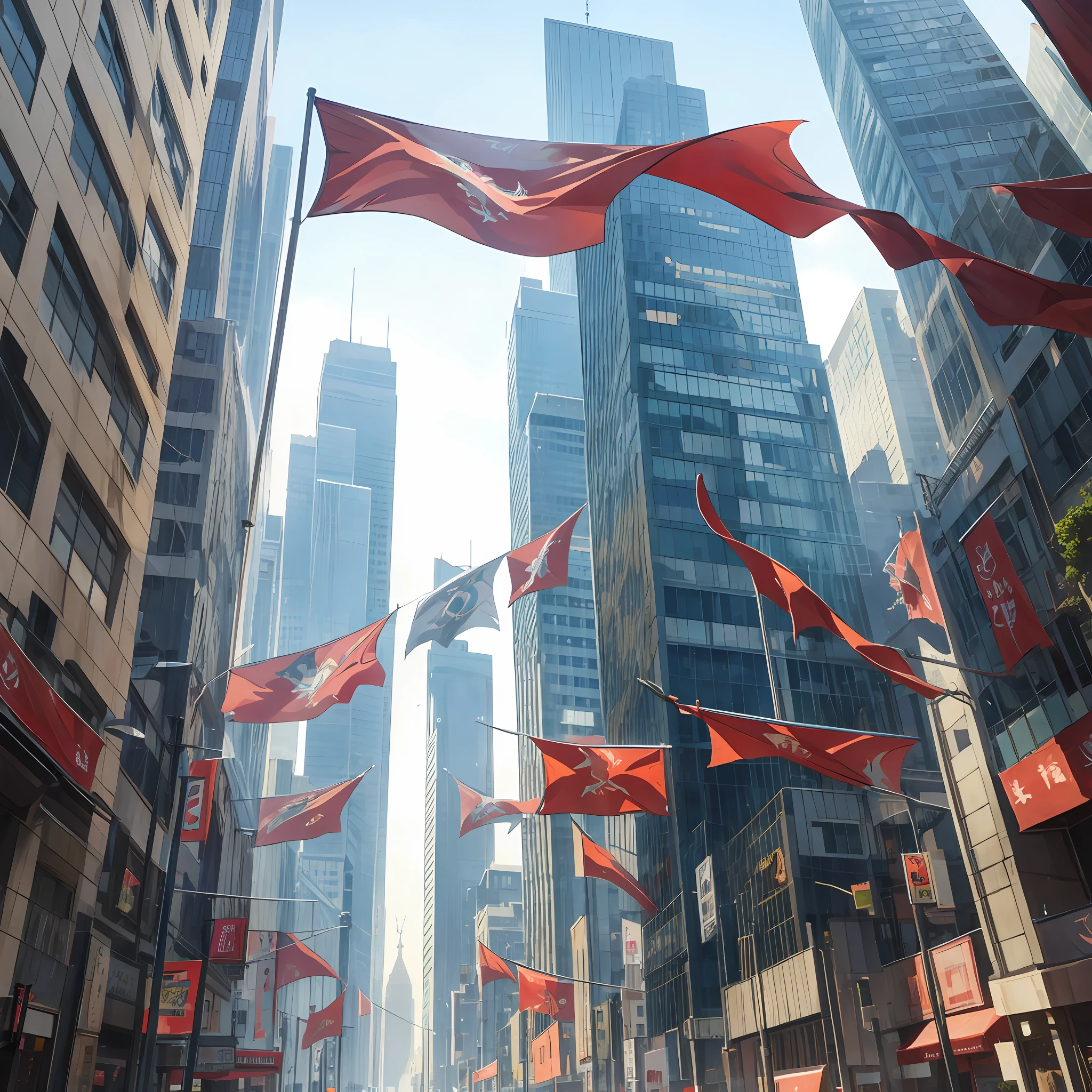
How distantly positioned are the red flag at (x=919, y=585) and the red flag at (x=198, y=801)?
2523cm

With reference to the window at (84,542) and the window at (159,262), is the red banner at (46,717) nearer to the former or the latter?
the window at (84,542)

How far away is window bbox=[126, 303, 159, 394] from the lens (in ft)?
97.0

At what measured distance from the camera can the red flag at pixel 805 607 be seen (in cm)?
2284

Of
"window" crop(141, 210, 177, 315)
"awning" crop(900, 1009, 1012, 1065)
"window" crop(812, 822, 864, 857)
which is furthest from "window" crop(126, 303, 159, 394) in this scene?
"window" crop(812, 822, 864, 857)

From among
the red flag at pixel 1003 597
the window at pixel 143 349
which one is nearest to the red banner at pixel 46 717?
the window at pixel 143 349

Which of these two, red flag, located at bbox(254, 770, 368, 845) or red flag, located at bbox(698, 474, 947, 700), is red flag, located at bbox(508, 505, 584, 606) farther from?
red flag, located at bbox(254, 770, 368, 845)

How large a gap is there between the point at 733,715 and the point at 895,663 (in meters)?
4.91

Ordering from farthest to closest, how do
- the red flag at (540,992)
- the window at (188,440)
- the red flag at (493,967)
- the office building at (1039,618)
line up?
→ 1. the window at (188,440)
2. the red flag at (493,967)
3. the red flag at (540,992)
4. the office building at (1039,618)

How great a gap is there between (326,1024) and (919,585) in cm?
4485

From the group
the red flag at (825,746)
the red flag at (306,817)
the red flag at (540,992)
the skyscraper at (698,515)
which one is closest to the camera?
the red flag at (825,746)

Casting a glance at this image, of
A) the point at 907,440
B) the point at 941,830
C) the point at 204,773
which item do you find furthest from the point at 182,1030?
the point at 907,440

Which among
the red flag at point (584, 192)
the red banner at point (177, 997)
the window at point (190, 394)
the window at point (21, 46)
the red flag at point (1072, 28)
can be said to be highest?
the window at point (190, 394)

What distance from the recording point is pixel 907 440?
424 ft

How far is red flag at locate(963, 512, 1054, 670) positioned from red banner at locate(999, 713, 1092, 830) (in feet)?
8.14
